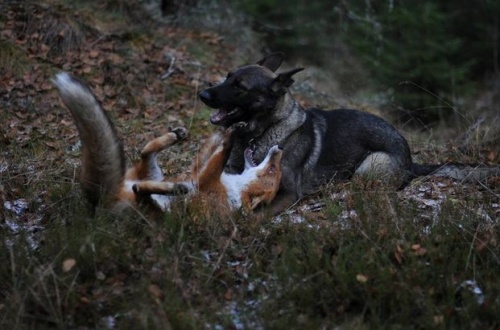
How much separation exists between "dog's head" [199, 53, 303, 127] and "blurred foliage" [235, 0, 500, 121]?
10.5ft

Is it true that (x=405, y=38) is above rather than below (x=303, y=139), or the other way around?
below

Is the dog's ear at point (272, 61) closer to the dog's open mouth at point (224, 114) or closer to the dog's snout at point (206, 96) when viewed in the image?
the dog's open mouth at point (224, 114)

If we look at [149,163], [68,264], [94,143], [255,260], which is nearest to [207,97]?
[149,163]

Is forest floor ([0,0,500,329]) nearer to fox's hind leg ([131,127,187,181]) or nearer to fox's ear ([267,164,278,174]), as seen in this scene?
fox's ear ([267,164,278,174])

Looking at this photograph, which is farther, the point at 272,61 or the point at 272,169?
the point at 272,61

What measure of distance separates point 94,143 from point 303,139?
8.28ft

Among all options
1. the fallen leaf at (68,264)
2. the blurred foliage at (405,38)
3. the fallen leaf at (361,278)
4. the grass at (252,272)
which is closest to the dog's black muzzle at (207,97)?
the grass at (252,272)

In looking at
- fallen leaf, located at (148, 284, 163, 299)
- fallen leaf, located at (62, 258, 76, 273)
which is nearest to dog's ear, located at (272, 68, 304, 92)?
fallen leaf, located at (148, 284, 163, 299)

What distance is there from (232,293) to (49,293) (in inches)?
52.8

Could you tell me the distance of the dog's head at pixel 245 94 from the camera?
6465 mm

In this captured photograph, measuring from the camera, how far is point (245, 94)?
6523 millimetres

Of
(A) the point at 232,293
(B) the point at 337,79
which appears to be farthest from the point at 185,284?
(B) the point at 337,79

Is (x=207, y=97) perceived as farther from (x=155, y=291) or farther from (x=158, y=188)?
(x=155, y=291)

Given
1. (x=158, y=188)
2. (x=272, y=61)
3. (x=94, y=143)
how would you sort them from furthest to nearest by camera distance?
(x=272, y=61) < (x=158, y=188) < (x=94, y=143)
